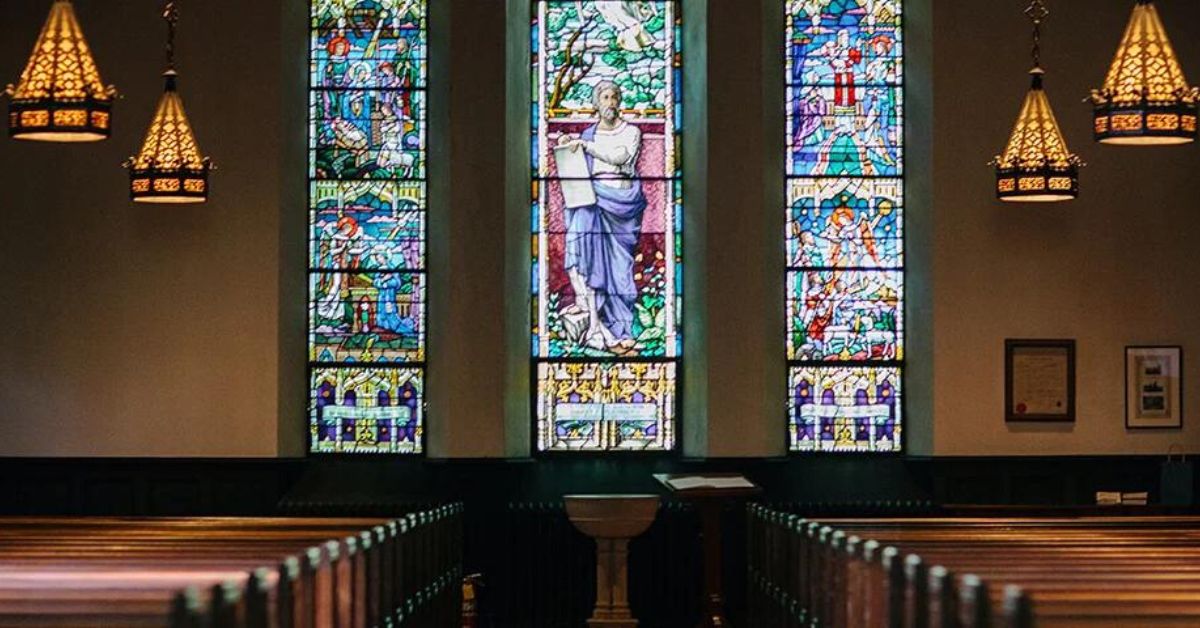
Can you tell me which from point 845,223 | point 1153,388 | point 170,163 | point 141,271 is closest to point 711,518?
point 170,163

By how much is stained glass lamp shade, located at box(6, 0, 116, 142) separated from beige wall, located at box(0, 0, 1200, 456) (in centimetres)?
450

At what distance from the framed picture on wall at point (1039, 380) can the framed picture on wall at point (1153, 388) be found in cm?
40

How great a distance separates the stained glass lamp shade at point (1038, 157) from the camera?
10.3 m

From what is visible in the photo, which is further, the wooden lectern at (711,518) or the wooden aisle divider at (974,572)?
the wooden lectern at (711,518)

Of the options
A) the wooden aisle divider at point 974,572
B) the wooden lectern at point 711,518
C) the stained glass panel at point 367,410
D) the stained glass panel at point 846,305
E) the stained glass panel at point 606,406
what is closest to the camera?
the wooden aisle divider at point 974,572

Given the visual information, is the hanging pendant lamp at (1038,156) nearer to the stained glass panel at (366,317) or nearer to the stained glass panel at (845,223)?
the stained glass panel at (845,223)

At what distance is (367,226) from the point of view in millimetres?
14016

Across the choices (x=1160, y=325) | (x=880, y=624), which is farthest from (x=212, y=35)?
Answer: (x=880, y=624)

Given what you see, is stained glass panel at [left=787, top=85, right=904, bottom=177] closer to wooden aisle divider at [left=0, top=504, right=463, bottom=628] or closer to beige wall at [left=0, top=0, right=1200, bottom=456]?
beige wall at [left=0, top=0, right=1200, bottom=456]

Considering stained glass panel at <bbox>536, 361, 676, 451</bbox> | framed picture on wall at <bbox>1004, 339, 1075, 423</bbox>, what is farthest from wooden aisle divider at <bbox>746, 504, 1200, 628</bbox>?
stained glass panel at <bbox>536, 361, 676, 451</bbox>

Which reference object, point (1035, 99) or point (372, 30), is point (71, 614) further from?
point (372, 30)

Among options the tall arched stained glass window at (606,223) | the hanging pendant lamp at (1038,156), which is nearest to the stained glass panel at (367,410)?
the tall arched stained glass window at (606,223)

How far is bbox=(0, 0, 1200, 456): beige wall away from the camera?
1317 centimetres

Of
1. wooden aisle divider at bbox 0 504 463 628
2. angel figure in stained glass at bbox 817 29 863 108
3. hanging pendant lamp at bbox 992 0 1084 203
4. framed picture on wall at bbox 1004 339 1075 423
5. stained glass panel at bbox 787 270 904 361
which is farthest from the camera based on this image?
angel figure in stained glass at bbox 817 29 863 108
